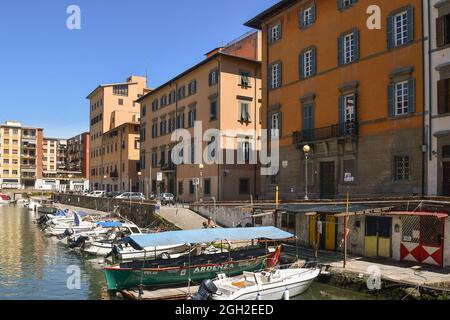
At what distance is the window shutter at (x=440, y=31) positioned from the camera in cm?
2630

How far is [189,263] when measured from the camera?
21094mm

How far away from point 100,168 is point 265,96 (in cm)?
6225

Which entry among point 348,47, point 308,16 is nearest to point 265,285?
point 348,47

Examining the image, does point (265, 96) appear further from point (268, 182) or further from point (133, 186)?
point (133, 186)

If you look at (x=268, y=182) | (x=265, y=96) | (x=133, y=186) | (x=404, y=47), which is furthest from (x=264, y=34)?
(x=133, y=186)

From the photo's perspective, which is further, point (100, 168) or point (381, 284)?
point (100, 168)

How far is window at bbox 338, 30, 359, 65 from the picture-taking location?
106 feet

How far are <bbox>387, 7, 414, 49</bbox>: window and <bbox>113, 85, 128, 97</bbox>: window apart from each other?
70881mm

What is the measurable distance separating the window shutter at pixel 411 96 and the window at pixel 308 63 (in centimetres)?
932

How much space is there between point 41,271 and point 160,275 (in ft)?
33.7

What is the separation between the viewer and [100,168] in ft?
316

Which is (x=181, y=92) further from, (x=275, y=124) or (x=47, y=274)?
(x=47, y=274)

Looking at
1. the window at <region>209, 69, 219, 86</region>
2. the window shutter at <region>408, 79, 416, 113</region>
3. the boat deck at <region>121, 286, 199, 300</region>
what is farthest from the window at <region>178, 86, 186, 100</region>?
the boat deck at <region>121, 286, 199, 300</region>
